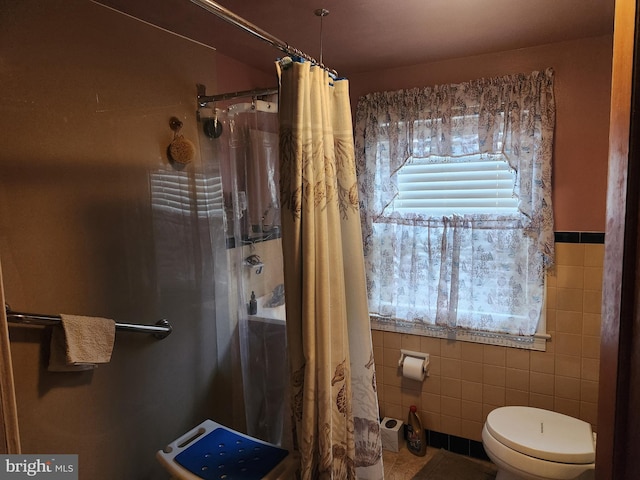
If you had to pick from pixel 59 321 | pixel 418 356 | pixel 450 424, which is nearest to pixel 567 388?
pixel 450 424

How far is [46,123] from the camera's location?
138 centimetres

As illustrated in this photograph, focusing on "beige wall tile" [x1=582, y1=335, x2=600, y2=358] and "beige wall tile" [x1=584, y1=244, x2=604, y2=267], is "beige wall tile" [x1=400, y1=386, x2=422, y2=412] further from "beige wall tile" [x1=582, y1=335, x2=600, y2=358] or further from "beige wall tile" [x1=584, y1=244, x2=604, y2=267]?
"beige wall tile" [x1=584, y1=244, x2=604, y2=267]

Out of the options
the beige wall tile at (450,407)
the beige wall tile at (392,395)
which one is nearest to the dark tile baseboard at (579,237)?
the beige wall tile at (450,407)

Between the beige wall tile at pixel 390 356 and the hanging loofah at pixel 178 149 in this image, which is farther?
the beige wall tile at pixel 390 356

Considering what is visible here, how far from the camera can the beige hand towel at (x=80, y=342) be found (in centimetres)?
137

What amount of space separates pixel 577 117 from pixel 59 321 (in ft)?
8.10

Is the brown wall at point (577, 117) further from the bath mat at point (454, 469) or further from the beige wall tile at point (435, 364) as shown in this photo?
the bath mat at point (454, 469)

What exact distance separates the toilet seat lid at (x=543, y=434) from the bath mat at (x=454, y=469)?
502mm

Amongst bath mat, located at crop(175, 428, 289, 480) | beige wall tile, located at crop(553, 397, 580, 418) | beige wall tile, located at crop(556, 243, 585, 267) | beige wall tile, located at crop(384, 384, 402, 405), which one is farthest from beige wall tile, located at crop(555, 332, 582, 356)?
bath mat, located at crop(175, 428, 289, 480)

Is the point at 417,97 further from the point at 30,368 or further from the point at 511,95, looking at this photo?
the point at 30,368

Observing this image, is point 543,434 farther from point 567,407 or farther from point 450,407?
point 450,407

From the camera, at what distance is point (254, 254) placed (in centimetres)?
197

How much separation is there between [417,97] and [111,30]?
63.2 inches

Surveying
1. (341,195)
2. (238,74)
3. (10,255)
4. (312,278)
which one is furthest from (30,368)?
(238,74)
